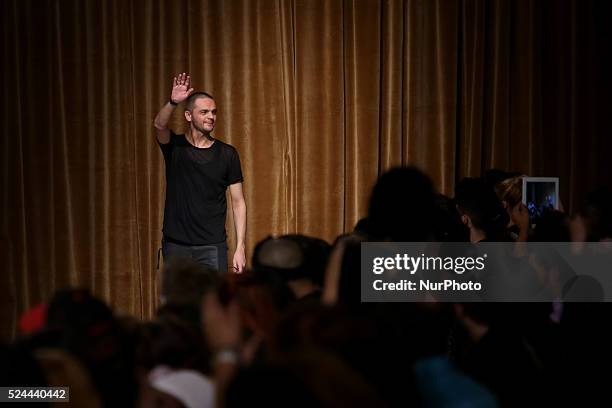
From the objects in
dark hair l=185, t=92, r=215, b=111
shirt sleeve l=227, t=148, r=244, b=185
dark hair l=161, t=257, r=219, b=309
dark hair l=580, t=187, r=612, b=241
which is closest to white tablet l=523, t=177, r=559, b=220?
dark hair l=580, t=187, r=612, b=241

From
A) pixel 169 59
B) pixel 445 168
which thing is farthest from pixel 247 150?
pixel 445 168

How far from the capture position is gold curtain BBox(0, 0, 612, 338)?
4746mm

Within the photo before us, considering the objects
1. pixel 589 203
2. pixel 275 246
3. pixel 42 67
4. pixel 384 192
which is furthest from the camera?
pixel 42 67

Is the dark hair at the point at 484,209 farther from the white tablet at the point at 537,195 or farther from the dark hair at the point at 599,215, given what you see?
the white tablet at the point at 537,195

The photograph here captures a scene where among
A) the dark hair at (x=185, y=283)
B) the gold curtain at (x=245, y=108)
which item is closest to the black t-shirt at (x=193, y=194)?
the gold curtain at (x=245, y=108)

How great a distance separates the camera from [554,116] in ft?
17.1

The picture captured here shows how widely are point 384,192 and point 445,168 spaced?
2954 mm

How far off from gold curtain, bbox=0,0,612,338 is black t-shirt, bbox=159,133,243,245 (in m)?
1.03

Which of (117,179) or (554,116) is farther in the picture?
(554,116)

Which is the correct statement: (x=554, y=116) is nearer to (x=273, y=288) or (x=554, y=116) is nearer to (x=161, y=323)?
(x=273, y=288)

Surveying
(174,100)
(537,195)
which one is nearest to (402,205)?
(537,195)

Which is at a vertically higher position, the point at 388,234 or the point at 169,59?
the point at 169,59

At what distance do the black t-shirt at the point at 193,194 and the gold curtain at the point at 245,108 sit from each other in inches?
40.5

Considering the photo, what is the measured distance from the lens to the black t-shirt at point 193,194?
3.80 meters
